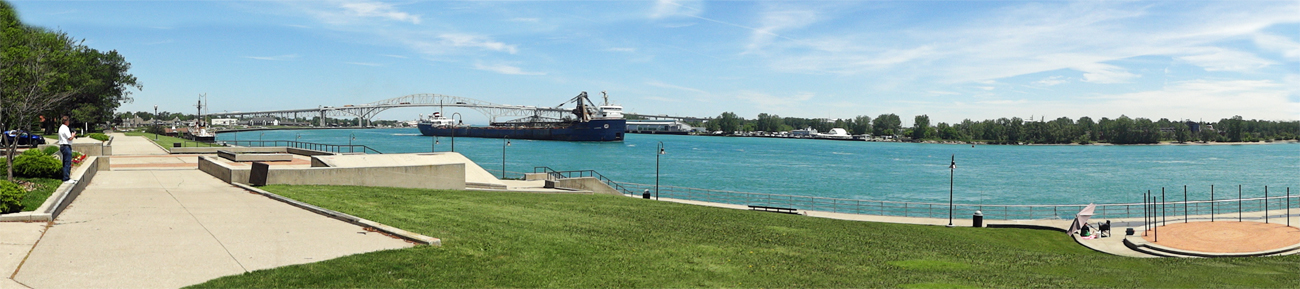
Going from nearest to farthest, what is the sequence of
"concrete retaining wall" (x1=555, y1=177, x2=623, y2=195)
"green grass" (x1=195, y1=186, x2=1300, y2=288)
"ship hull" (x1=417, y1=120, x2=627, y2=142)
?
"green grass" (x1=195, y1=186, x2=1300, y2=288), "concrete retaining wall" (x1=555, y1=177, x2=623, y2=195), "ship hull" (x1=417, y1=120, x2=627, y2=142)

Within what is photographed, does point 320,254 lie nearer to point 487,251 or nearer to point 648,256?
point 487,251

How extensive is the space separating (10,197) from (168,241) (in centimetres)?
368

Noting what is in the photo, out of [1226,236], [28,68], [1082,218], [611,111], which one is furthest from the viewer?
[611,111]

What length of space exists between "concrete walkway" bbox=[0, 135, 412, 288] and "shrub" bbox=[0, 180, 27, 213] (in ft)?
1.95

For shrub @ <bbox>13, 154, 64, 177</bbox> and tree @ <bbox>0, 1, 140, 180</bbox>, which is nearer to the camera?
shrub @ <bbox>13, 154, 64, 177</bbox>

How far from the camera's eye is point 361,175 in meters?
21.5

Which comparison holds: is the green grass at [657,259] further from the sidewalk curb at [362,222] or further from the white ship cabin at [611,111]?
the white ship cabin at [611,111]

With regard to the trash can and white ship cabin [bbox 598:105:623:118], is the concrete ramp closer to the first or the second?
the trash can

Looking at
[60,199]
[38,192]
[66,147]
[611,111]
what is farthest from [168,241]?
[611,111]

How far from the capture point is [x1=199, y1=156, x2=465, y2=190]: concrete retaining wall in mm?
19297

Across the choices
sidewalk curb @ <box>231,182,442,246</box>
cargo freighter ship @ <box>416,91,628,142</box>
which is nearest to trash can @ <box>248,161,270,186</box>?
sidewalk curb @ <box>231,182,442,246</box>

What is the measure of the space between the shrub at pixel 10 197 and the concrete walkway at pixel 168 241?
0.60 metres

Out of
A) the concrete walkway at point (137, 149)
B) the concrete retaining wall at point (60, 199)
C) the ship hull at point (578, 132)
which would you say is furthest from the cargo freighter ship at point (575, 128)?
the concrete retaining wall at point (60, 199)

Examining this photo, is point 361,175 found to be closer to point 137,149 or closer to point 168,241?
point 168,241
